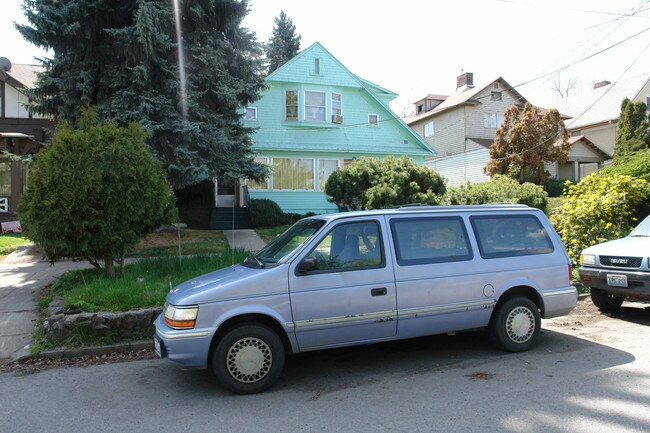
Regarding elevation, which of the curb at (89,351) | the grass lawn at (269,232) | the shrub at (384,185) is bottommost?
the curb at (89,351)

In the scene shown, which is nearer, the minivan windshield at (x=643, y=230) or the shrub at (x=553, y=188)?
the minivan windshield at (x=643, y=230)

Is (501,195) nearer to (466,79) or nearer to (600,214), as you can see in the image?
(600,214)

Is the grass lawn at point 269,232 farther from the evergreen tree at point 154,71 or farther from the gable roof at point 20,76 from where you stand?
Answer: the gable roof at point 20,76

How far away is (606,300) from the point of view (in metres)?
7.93

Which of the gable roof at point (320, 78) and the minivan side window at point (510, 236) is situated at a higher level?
the gable roof at point (320, 78)

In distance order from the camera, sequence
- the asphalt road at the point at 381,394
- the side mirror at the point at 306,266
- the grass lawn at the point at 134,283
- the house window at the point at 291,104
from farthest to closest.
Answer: the house window at the point at 291,104
the grass lawn at the point at 134,283
the side mirror at the point at 306,266
the asphalt road at the point at 381,394

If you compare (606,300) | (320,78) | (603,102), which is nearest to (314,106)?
(320,78)

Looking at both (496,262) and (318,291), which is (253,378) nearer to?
(318,291)

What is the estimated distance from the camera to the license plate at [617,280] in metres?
7.16

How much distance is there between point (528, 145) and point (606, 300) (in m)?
20.2

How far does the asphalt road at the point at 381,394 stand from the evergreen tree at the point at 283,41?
43080mm

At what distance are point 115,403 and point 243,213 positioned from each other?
1547 cm

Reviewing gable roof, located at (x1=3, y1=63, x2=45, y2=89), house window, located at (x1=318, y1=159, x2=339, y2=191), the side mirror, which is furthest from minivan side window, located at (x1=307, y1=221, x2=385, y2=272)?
gable roof, located at (x1=3, y1=63, x2=45, y2=89)

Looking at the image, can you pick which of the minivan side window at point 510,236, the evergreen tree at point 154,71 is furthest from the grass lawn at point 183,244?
the minivan side window at point 510,236
